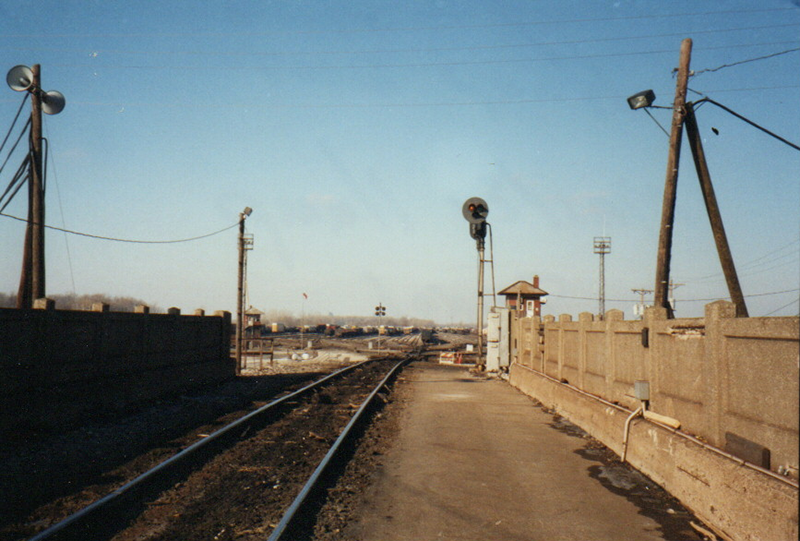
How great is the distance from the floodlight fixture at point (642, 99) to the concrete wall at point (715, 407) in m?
5.84

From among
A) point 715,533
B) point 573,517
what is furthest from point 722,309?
point 573,517

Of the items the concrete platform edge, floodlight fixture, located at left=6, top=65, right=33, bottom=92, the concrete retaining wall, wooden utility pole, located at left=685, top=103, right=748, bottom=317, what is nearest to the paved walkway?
the concrete platform edge

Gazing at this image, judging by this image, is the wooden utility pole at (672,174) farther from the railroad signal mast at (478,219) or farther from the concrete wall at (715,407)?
the railroad signal mast at (478,219)

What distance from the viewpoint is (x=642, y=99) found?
43.2 feet

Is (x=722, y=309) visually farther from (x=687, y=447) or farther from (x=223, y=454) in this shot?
(x=223, y=454)

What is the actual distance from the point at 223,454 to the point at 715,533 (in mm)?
6926

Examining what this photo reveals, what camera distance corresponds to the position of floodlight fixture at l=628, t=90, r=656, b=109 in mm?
Result: 13055

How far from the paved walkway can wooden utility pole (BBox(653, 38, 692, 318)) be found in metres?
4.46

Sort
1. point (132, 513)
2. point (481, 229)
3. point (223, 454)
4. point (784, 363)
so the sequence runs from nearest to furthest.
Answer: point (784, 363) → point (132, 513) → point (223, 454) → point (481, 229)

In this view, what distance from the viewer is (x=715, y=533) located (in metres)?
5.72

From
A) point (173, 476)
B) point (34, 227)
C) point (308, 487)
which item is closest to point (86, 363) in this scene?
point (34, 227)

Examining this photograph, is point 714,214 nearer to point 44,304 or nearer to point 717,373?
point 717,373

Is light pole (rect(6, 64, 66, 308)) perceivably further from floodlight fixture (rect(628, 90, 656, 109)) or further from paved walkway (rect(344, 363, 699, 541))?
floodlight fixture (rect(628, 90, 656, 109))

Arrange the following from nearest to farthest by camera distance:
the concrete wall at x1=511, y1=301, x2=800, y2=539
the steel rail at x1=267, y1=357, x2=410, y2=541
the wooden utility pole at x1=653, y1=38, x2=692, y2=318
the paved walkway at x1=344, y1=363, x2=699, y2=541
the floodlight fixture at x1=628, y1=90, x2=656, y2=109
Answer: the concrete wall at x1=511, y1=301, x2=800, y2=539
the steel rail at x1=267, y1=357, x2=410, y2=541
the paved walkway at x1=344, y1=363, x2=699, y2=541
the wooden utility pole at x1=653, y1=38, x2=692, y2=318
the floodlight fixture at x1=628, y1=90, x2=656, y2=109
